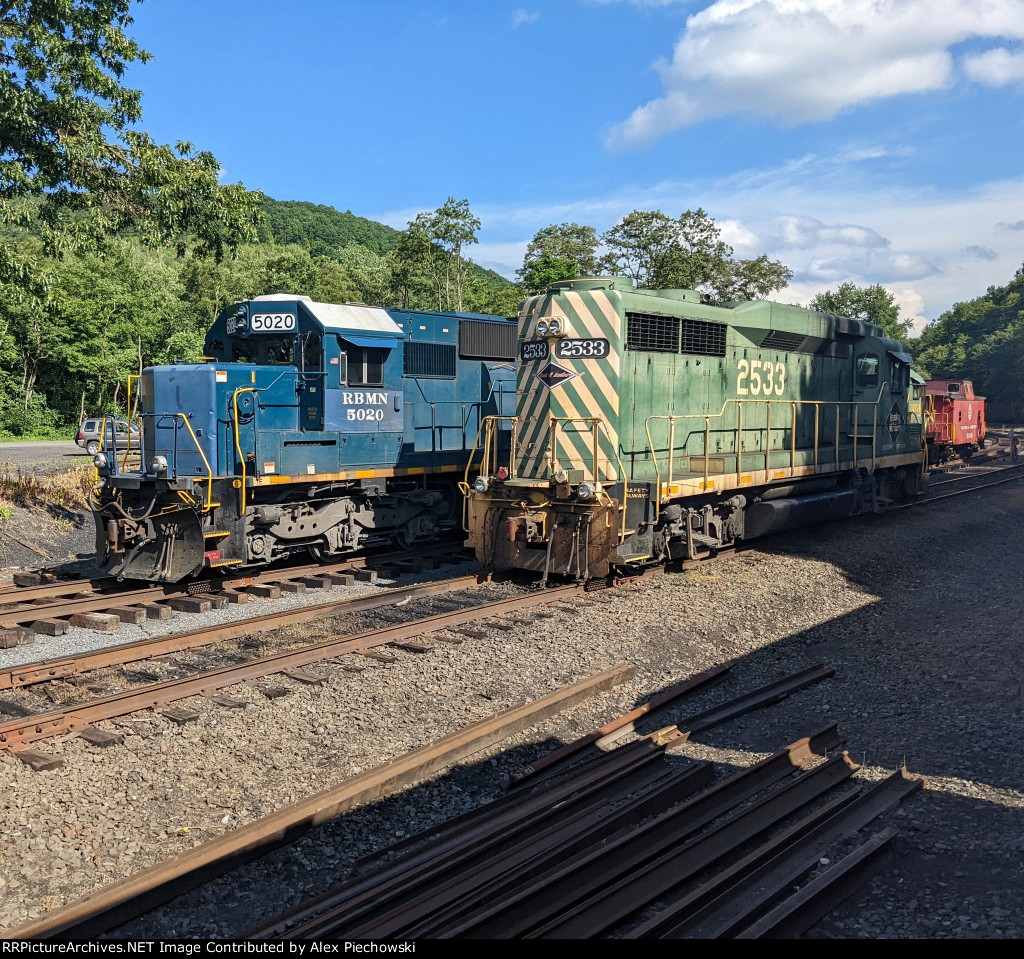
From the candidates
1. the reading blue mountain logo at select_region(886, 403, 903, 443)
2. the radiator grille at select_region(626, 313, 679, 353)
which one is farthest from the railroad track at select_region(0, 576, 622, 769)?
the reading blue mountain logo at select_region(886, 403, 903, 443)

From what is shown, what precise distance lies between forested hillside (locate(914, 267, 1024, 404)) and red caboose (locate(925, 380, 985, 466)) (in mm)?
22497

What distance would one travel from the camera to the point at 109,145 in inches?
508

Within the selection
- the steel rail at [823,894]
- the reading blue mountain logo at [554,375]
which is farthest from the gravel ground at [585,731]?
the reading blue mountain logo at [554,375]

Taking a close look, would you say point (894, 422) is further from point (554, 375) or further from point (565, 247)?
point (565, 247)

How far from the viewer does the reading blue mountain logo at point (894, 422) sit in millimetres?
15290

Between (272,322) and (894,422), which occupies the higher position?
(272,322)

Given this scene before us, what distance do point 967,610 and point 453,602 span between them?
544cm

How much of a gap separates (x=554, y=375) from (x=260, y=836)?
689cm

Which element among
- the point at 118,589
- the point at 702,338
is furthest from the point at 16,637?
the point at 702,338

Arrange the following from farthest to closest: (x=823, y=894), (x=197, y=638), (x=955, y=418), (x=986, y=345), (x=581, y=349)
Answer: (x=986, y=345)
(x=955, y=418)
(x=581, y=349)
(x=197, y=638)
(x=823, y=894)

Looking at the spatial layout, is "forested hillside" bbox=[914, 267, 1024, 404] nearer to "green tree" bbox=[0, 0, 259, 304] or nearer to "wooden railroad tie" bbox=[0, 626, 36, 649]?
"green tree" bbox=[0, 0, 259, 304]

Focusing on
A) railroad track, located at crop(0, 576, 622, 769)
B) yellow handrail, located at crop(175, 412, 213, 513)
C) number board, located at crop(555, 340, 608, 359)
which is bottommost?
railroad track, located at crop(0, 576, 622, 769)

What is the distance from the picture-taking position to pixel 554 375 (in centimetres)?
1009

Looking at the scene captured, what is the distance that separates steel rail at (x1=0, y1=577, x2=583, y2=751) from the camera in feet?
17.5
